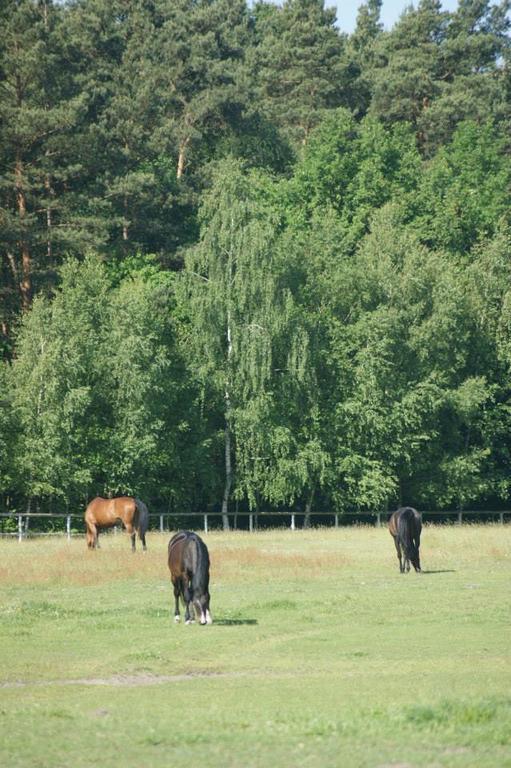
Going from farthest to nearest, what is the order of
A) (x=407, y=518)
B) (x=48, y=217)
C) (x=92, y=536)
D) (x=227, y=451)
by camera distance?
1. (x=48, y=217)
2. (x=227, y=451)
3. (x=92, y=536)
4. (x=407, y=518)

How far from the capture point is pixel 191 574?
817 inches

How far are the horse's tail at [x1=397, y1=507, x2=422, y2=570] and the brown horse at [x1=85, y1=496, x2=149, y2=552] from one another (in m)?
9.63

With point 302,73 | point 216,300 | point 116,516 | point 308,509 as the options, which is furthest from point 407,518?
point 302,73

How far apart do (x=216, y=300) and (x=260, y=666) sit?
3895 cm

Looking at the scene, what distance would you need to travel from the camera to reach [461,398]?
192 ft

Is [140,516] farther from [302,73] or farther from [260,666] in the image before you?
[302,73]

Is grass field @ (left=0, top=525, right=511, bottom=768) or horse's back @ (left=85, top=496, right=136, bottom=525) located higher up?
horse's back @ (left=85, top=496, right=136, bottom=525)

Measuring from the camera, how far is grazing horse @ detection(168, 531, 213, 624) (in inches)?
814

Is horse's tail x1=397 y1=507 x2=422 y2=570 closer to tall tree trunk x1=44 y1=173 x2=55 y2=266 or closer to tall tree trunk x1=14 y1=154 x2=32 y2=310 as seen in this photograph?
tall tree trunk x1=44 y1=173 x2=55 y2=266

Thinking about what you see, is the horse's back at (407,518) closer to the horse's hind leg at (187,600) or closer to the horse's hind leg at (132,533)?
the horse's hind leg at (132,533)

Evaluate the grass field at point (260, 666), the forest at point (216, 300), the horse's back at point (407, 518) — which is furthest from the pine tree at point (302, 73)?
the grass field at point (260, 666)

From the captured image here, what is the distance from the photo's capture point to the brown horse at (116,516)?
123 ft

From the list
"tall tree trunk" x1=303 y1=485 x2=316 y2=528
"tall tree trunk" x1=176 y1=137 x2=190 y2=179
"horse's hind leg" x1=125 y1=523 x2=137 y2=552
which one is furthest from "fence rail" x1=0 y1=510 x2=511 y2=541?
"tall tree trunk" x1=176 y1=137 x2=190 y2=179

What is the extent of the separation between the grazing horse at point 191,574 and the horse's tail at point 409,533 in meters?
9.36
